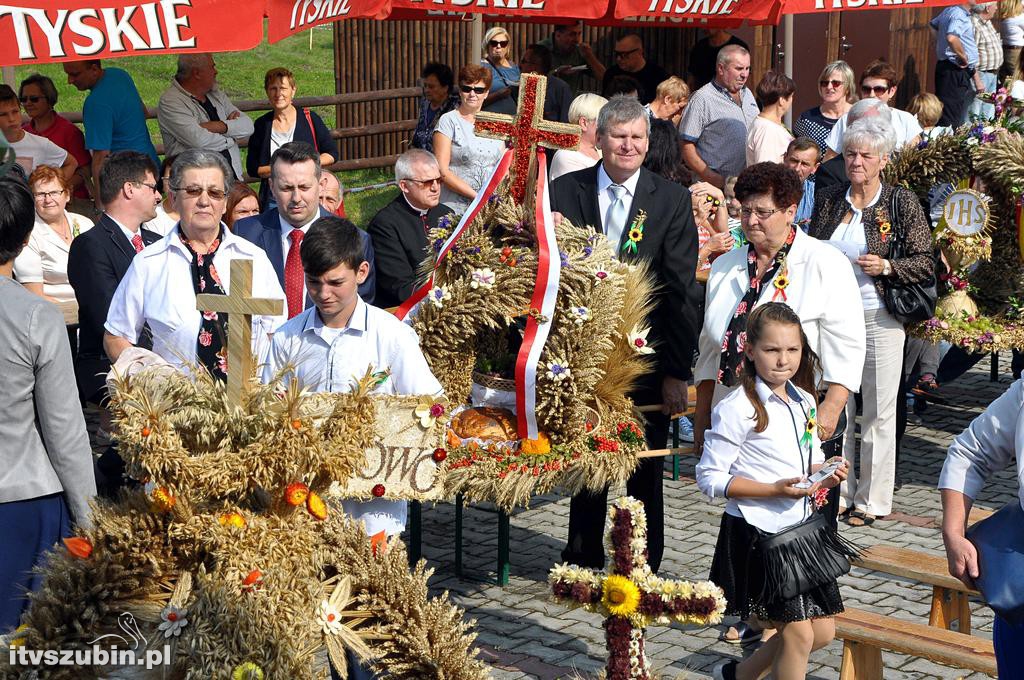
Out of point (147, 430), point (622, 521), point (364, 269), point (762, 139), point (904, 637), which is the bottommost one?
point (904, 637)

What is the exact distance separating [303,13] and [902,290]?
404 cm

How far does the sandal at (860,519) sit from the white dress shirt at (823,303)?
200cm

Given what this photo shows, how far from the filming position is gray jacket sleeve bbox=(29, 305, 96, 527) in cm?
407

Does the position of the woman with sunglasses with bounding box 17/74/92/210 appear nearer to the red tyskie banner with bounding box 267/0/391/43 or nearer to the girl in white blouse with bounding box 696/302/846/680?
the red tyskie banner with bounding box 267/0/391/43

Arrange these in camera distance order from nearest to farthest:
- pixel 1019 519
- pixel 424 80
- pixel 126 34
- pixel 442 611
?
1. pixel 442 611
2. pixel 1019 519
3. pixel 126 34
4. pixel 424 80

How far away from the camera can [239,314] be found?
3518 millimetres

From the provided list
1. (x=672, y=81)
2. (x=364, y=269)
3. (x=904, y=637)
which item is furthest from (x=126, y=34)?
(x=904, y=637)

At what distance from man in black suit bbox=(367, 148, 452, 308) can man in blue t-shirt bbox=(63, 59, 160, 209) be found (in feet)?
12.2

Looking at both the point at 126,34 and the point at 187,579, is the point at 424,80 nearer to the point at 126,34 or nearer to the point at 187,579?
the point at 126,34

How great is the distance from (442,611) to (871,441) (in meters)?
4.56

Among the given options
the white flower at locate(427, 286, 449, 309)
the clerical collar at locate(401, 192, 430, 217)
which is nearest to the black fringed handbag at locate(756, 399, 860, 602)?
the white flower at locate(427, 286, 449, 309)

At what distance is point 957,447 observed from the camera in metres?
4.01

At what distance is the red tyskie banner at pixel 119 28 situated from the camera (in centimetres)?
709

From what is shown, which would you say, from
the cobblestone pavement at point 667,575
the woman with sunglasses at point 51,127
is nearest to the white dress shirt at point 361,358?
the cobblestone pavement at point 667,575
